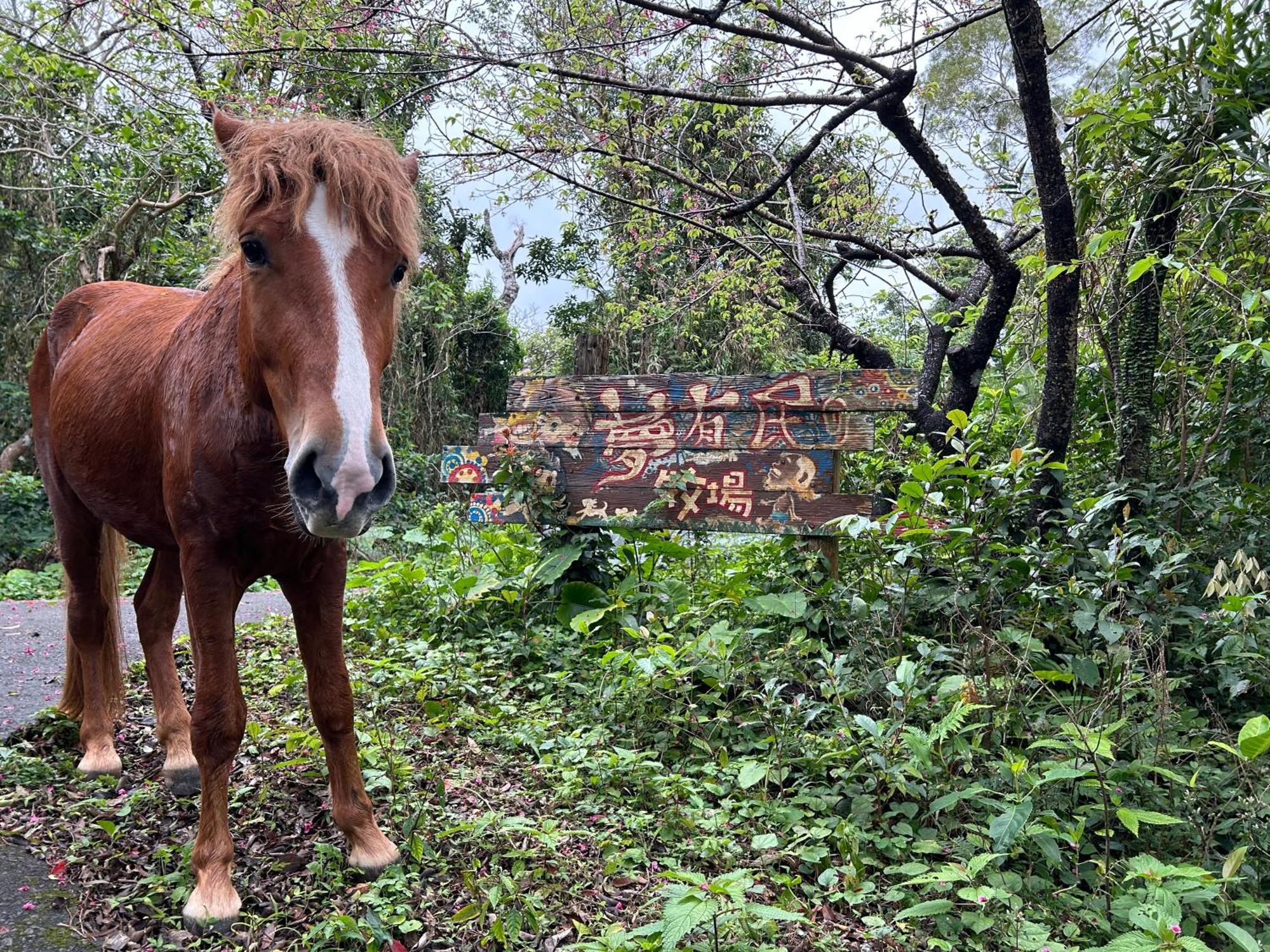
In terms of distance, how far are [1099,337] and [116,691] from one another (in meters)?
5.02

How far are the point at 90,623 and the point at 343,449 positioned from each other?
2.35 m

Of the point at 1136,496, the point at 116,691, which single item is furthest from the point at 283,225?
the point at 1136,496

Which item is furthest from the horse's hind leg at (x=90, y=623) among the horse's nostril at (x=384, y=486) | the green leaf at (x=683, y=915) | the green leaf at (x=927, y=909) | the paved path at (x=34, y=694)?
the green leaf at (x=927, y=909)

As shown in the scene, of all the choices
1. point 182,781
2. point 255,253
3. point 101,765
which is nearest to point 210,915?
point 182,781

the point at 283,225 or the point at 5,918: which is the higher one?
the point at 283,225

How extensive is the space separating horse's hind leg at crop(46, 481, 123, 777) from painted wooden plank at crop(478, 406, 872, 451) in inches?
79.0

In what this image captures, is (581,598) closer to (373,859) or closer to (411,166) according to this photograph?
(373,859)

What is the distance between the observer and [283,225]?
1.82 metres

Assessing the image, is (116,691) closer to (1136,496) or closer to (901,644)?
(901,644)

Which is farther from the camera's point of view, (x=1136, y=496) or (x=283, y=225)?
(x=1136, y=496)

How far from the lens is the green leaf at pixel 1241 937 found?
171 cm

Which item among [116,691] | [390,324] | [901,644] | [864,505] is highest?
[390,324]

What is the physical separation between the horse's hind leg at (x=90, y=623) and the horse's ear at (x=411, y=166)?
219 cm

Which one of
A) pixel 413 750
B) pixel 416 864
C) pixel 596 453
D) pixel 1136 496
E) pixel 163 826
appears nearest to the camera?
pixel 416 864
